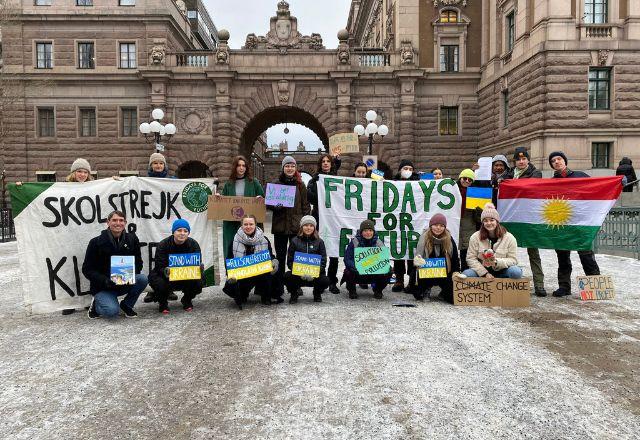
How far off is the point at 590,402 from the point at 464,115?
27.4 m

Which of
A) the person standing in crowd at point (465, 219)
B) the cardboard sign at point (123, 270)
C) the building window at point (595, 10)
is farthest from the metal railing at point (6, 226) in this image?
the building window at point (595, 10)

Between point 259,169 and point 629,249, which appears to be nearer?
point 629,249

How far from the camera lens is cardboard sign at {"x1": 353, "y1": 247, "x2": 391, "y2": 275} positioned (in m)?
7.29

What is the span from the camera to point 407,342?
5.04m

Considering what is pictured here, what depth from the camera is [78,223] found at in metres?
6.75

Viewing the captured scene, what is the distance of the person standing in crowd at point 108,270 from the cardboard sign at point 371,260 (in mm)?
3153

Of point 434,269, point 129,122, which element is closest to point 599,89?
point 434,269

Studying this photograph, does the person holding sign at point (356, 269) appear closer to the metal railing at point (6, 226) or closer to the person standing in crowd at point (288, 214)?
the person standing in crowd at point (288, 214)

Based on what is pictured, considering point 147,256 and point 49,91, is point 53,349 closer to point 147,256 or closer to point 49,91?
point 147,256

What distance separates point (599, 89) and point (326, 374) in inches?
926

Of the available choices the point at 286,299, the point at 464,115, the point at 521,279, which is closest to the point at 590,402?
the point at 521,279

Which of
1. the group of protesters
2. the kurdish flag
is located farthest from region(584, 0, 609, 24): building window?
the group of protesters

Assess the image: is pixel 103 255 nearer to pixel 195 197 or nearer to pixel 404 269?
pixel 195 197

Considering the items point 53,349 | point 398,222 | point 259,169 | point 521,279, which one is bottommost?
point 53,349
